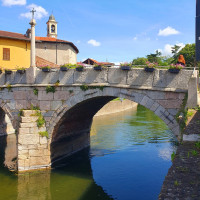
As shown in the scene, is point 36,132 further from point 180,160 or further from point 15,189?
point 180,160

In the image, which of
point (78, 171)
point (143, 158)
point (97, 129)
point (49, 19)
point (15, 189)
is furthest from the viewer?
point (49, 19)

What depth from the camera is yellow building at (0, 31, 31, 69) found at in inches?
652

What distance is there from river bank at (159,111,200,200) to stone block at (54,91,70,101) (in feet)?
21.8

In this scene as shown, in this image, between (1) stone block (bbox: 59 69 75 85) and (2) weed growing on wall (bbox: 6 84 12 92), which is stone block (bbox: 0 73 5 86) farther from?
(1) stone block (bbox: 59 69 75 85)

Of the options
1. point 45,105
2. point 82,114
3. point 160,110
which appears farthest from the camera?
point 82,114

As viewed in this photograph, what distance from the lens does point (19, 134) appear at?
11.5m

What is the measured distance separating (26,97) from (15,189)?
14.4 ft

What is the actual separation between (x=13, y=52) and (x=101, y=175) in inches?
427

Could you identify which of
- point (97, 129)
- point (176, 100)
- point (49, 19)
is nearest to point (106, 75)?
point (176, 100)

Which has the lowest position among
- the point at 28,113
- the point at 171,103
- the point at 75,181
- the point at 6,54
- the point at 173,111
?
the point at 75,181

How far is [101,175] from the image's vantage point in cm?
1183

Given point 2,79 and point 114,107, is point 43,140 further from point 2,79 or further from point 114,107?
point 114,107

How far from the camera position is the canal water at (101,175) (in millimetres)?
9836

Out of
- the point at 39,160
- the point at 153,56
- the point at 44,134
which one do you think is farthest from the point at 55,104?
the point at 153,56
